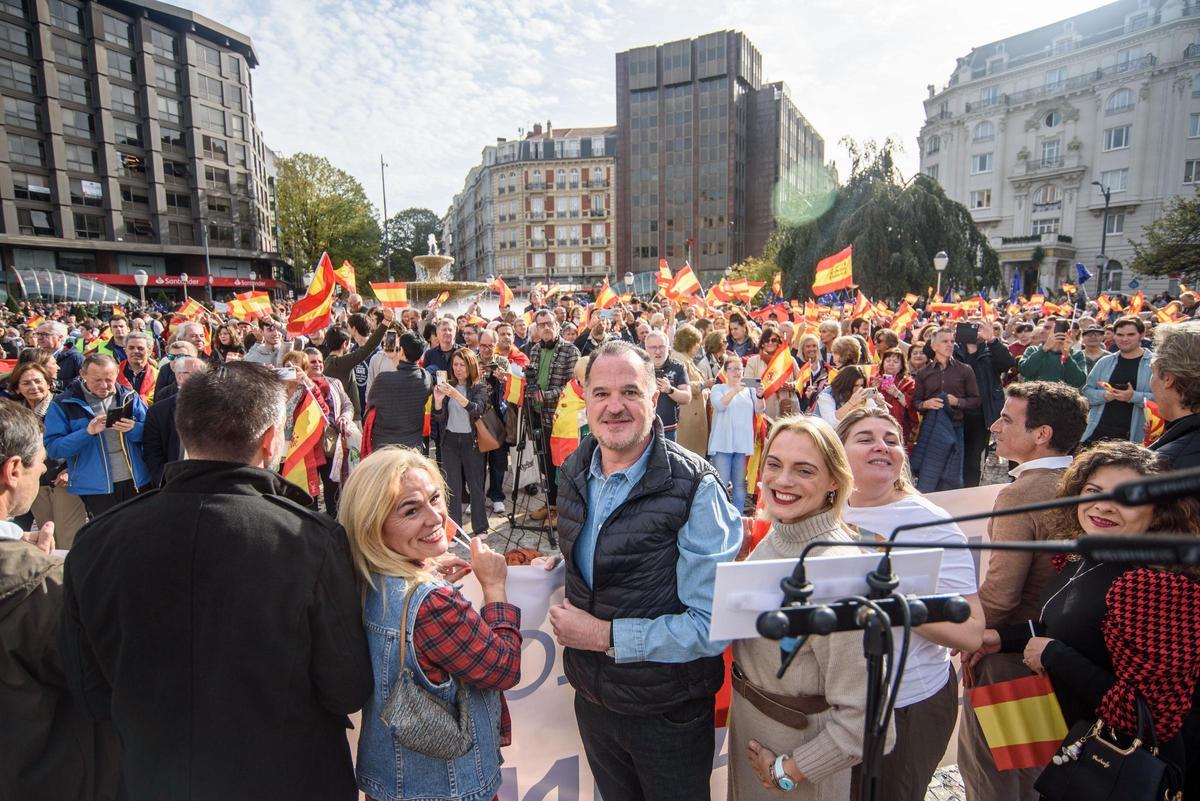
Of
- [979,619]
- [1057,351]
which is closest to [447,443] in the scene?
[979,619]

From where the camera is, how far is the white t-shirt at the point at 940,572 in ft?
6.97

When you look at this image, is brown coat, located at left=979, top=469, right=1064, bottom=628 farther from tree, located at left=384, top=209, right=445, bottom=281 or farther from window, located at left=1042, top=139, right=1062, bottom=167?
tree, located at left=384, top=209, right=445, bottom=281

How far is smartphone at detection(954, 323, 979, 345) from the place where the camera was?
7.48m

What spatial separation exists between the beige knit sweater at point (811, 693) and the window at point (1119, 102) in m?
67.5

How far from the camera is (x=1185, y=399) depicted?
9.61ft

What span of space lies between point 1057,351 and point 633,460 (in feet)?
24.9

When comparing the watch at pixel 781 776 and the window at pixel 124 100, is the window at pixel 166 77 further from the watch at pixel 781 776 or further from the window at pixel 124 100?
the watch at pixel 781 776

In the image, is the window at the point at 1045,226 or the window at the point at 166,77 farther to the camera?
the window at the point at 1045,226

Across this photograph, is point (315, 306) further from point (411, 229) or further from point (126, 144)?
point (411, 229)

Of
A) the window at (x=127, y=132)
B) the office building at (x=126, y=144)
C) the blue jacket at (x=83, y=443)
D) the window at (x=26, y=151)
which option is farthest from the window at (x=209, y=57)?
the blue jacket at (x=83, y=443)

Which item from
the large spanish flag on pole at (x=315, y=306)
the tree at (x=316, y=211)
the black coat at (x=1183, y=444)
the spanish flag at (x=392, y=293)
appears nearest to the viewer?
the black coat at (x=1183, y=444)

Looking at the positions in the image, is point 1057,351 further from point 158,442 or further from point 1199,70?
point 1199,70

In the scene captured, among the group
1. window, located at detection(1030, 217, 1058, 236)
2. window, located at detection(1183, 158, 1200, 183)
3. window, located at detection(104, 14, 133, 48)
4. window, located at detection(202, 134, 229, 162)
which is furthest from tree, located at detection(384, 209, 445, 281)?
window, located at detection(1183, 158, 1200, 183)

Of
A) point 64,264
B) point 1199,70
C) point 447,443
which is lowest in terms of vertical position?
point 447,443
